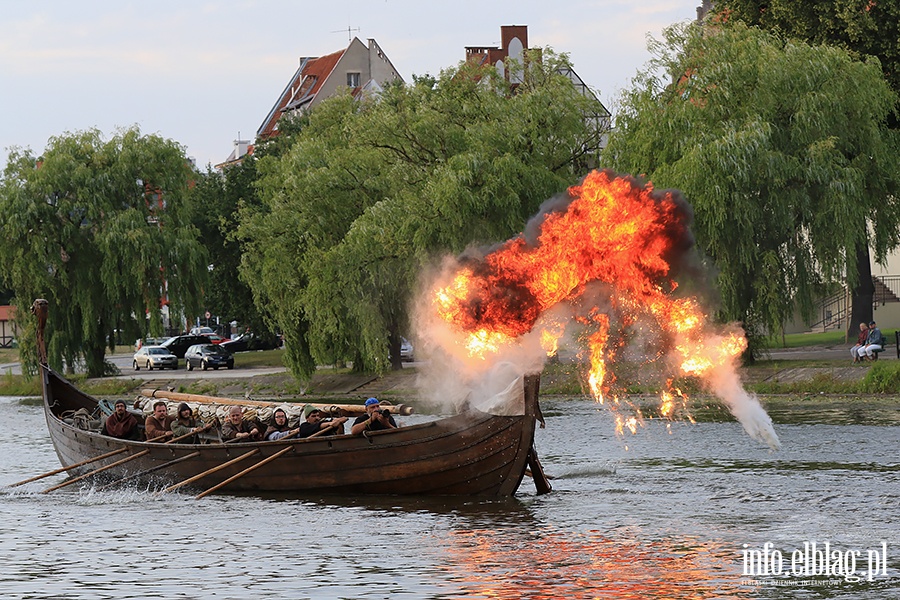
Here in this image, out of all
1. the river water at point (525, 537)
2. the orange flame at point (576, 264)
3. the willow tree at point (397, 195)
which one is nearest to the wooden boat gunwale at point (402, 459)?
the river water at point (525, 537)

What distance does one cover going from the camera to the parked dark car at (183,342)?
3482 inches

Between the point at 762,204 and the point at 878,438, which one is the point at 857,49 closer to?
the point at 762,204

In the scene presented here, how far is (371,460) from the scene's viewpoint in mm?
26297

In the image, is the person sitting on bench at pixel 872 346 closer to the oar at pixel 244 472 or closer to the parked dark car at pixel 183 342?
the oar at pixel 244 472

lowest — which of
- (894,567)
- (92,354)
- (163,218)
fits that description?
(894,567)

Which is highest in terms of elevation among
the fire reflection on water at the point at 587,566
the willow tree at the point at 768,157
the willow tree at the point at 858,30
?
the willow tree at the point at 858,30

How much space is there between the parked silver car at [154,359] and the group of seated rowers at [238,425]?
5085cm

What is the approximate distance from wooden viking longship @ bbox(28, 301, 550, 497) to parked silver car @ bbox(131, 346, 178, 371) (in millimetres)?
52895

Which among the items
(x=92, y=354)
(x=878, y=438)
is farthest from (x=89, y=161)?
(x=878, y=438)

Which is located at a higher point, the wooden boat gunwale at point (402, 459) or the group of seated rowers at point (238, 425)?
the group of seated rowers at point (238, 425)

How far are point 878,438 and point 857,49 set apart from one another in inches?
902

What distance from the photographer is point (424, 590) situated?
18.5m

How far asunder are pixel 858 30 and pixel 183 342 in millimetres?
50433

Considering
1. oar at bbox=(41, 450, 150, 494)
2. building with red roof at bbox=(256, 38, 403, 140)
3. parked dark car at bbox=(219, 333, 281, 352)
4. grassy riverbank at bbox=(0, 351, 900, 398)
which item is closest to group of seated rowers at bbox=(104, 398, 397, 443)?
oar at bbox=(41, 450, 150, 494)
